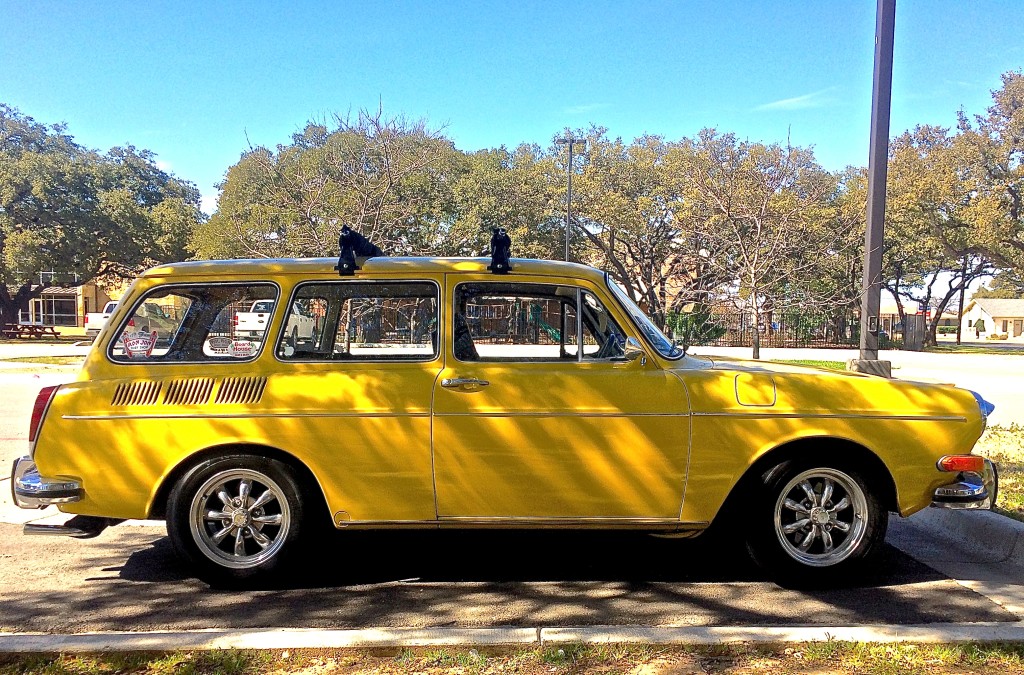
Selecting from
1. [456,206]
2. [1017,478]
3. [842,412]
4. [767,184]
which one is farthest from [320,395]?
[456,206]

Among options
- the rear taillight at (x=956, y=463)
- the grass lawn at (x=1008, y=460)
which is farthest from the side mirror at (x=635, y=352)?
the grass lawn at (x=1008, y=460)

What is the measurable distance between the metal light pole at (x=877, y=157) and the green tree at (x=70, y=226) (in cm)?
4063

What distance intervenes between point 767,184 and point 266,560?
61.5ft

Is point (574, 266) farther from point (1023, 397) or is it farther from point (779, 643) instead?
point (1023, 397)

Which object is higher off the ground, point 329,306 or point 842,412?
point 329,306

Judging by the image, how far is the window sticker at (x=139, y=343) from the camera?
14.0 ft

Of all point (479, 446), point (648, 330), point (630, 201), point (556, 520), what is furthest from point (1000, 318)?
point (479, 446)

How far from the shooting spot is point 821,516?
4176 mm

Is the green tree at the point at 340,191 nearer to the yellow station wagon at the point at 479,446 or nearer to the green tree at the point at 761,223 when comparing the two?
the green tree at the point at 761,223

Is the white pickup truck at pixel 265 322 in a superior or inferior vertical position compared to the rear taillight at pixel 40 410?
superior

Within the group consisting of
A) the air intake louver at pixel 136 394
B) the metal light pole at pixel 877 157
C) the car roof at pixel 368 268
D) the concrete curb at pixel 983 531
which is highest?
the metal light pole at pixel 877 157

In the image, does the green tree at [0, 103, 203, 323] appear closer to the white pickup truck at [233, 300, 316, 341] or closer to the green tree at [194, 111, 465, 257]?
the green tree at [194, 111, 465, 257]

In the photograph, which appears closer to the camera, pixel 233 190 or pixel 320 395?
pixel 320 395

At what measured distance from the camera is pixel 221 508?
13.7ft
